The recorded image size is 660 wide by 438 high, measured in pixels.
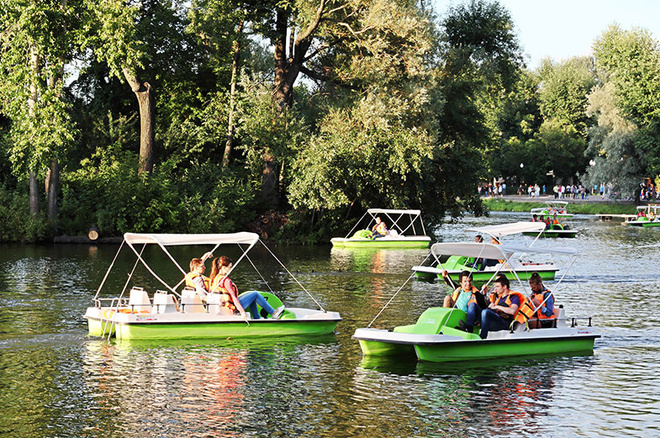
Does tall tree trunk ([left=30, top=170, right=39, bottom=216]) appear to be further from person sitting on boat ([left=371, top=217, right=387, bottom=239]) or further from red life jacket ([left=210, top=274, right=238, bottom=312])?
red life jacket ([left=210, top=274, right=238, bottom=312])

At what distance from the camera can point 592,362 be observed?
1831 centimetres

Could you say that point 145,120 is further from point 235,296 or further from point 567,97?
point 567,97

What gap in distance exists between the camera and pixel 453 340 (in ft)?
57.3

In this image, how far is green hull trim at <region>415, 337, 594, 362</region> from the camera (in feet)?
57.8

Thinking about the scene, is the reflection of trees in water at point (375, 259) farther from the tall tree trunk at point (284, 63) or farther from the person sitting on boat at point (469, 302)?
the person sitting on boat at point (469, 302)

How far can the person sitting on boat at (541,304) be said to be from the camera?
18891 mm

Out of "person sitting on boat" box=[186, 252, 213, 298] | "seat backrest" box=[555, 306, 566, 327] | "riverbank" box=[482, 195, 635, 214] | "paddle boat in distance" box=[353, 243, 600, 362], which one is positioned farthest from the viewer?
"riverbank" box=[482, 195, 635, 214]


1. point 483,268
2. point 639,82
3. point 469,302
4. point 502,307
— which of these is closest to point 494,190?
point 639,82

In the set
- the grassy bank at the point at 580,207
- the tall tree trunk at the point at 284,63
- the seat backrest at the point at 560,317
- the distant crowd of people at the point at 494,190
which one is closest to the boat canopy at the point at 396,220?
the tall tree trunk at the point at 284,63

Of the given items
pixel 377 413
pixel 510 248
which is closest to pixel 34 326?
pixel 377 413

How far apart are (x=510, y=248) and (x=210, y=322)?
8.70m

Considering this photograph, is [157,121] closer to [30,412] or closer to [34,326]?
[34,326]

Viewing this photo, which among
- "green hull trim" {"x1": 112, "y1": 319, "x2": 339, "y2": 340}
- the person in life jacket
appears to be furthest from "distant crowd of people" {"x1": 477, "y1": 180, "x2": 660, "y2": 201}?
"green hull trim" {"x1": 112, "y1": 319, "x2": 339, "y2": 340}

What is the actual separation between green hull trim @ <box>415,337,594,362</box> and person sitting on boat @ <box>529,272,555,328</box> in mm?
458
